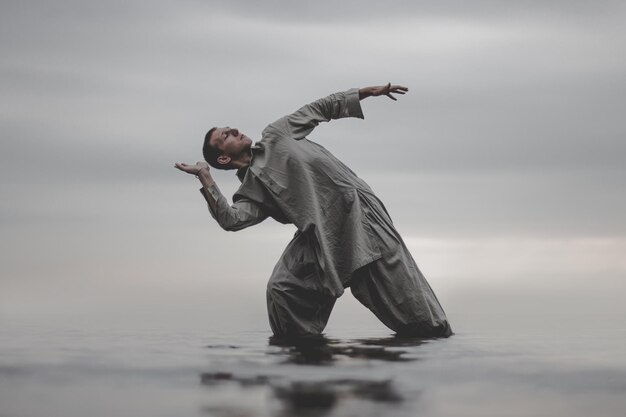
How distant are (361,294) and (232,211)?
1.18 meters

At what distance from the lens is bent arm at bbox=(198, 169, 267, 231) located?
255 inches

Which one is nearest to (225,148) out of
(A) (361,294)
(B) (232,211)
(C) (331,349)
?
(B) (232,211)

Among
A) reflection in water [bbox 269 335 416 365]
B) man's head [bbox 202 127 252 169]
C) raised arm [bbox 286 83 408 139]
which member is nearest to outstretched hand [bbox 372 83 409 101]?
raised arm [bbox 286 83 408 139]

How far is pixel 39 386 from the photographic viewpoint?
404 cm

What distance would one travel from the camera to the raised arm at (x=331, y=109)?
6.97 metres

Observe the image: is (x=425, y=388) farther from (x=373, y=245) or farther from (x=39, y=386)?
(x=373, y=245)

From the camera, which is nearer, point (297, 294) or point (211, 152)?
point (297, 294)

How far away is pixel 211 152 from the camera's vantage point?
6879 millimetres

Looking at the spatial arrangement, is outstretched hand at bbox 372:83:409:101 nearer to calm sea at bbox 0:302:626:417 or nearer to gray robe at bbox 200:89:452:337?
gray robe at bbox 200:89:452:337

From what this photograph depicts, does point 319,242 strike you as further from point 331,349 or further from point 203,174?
point 331,349

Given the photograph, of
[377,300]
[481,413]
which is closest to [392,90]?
[377,300]

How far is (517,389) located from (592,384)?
0.46 meters

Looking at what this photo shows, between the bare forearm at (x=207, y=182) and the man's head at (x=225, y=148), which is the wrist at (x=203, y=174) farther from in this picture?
the man's head at (x=225, y=148)

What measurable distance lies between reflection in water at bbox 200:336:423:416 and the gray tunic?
0.85 metres
